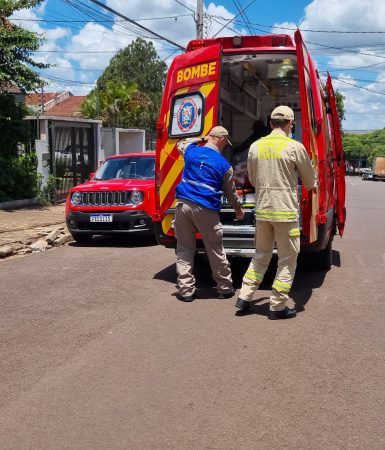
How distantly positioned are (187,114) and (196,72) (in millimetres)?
487

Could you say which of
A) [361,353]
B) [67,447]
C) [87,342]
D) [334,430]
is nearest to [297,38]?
[361,353]

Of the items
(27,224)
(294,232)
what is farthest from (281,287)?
(27,224)

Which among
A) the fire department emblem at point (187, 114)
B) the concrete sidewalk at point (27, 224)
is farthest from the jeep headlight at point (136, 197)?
the fire department emblem at point (187, 114)

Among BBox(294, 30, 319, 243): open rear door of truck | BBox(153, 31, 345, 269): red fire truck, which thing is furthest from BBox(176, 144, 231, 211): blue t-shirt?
BBox(294, 30, 319, 243): open rear door of truck

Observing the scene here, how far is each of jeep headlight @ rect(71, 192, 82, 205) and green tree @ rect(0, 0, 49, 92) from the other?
16.7 feet

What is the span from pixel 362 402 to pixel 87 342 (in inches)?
89.5

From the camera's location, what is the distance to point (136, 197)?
1004cm

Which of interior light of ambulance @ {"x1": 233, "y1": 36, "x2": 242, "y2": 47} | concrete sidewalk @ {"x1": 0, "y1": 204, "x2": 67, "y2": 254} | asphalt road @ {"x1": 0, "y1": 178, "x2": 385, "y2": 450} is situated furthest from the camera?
concrete sidewalk @ {"x1": 0, "y1": 204, "x2": 67, "y2": 254}

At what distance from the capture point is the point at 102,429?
11.2ft

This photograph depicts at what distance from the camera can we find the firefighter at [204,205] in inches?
247

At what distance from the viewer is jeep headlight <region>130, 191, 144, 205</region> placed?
1002cm

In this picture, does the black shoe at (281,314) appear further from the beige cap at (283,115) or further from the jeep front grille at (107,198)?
the jeep front grille at (107,198)

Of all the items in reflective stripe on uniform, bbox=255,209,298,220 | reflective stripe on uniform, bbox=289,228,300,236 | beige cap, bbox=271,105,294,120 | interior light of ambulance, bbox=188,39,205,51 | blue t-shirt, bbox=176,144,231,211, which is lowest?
reflective stripe on uniform, bbox=289,228,300,236

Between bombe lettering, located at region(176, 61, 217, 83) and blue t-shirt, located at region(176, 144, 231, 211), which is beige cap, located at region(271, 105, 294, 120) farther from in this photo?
bombe lettering, located at region(176, 61, 217, 83)
